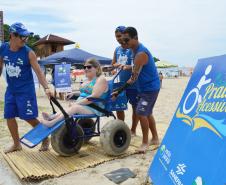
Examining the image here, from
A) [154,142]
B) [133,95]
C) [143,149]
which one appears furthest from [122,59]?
[143,149]

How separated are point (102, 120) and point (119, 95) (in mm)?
2707

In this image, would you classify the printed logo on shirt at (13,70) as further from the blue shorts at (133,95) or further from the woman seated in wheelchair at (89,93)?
the blue shorts at (133,95)

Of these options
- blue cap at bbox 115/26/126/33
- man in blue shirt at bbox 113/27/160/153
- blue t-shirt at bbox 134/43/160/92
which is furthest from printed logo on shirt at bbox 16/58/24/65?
blue t-shirt at bbox 134/43/160/92

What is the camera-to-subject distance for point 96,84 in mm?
4734

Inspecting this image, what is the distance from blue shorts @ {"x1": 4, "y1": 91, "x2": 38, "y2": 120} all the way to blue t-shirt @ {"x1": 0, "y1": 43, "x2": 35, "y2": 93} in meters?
0.07

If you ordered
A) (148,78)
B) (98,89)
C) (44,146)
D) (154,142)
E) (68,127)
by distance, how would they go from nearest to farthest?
(68,127), (98,89), (148,78), (44,146), (154,142)

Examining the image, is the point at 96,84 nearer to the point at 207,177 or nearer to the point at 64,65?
the point at 207,177

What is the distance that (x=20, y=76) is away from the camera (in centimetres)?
481

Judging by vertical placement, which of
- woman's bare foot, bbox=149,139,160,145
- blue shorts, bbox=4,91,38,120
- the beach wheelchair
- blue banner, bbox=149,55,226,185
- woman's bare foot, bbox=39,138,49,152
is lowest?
woman's bare foot, bbox=39,138,49,152

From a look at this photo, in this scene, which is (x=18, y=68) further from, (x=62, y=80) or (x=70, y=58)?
(x=70, y=58)

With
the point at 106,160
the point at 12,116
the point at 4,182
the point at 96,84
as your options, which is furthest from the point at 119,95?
the point at 4,182

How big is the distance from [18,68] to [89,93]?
1.03 metres

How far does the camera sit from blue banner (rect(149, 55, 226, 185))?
2.30 meters

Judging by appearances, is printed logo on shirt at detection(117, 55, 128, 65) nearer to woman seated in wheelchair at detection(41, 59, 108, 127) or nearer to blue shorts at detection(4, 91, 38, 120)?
woman seated in wheelchair at detection(41, 59, 108, 127)
